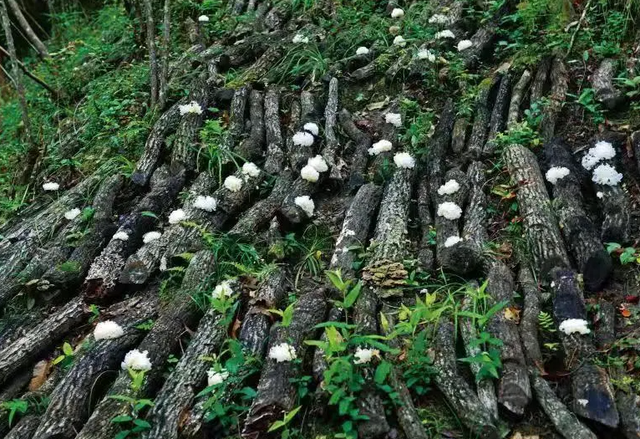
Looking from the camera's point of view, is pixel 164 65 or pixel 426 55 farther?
pixel 164 65

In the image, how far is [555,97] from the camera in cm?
521

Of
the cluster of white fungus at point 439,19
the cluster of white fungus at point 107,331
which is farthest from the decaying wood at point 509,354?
the cluster of white fungus at point 439,19

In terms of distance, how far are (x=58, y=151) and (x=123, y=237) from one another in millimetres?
2107

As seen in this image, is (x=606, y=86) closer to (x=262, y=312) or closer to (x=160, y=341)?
(x=262, y=312)

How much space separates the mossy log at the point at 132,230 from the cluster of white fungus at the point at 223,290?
0.95m

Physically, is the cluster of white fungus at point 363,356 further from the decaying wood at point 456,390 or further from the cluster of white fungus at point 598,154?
the cluster of white fungus at point 598,154

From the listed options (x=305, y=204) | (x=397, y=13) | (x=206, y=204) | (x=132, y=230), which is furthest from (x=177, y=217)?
(x=397, y=13)

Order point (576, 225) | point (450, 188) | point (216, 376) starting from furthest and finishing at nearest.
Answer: point (450, 188), point (576, 225), point (216, 376)

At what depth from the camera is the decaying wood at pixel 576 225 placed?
379 cm

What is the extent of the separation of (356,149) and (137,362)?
2.86 m

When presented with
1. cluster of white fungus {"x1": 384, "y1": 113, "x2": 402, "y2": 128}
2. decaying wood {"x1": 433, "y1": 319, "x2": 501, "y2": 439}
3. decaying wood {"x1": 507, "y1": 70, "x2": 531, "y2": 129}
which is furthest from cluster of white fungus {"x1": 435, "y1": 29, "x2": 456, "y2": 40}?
decaying wood {"x1": 433, "y1": 319, "x2": 501, "y2": 439}

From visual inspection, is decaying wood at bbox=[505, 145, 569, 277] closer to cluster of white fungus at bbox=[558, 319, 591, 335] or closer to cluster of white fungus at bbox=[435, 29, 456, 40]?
cluster of white fungus at bbox=[558, 319, 591, 335]

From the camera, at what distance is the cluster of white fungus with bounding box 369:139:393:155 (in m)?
5.23

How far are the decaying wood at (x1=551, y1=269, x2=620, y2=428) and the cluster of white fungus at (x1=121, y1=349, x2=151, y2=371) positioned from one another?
8.03 feet
